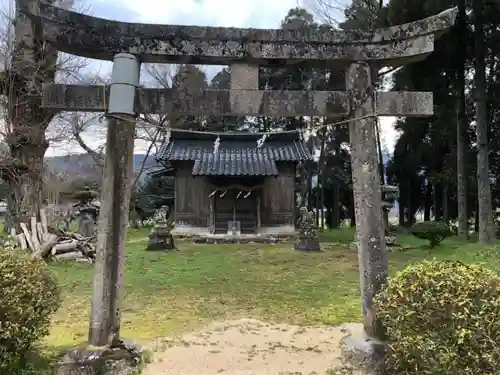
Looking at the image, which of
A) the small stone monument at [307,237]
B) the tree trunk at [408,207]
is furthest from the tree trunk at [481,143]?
the tree trunk at [408,207]

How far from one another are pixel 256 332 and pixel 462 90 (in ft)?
49.5

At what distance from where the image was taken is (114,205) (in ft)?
15.3

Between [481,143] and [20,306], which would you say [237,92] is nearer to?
[20,306]

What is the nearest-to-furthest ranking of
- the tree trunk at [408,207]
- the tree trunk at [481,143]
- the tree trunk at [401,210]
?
the tree trunk at [481,143]
the tree trunk at [408,207]
the tree trunk at [401,210]

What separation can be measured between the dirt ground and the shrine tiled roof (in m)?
14.1

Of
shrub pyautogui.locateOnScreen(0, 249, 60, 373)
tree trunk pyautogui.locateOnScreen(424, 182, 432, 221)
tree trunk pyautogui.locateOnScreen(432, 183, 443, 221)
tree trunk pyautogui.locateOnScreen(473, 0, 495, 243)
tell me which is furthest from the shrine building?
shrub pyautogui.locateOnScreen(0, 249, 60, 373)

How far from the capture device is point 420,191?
3097 cm

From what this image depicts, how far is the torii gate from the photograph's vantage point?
4695mm

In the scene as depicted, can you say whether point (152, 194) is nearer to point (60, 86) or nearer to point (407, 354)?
point (60, 86)

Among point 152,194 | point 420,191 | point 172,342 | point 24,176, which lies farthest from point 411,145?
point 172,342

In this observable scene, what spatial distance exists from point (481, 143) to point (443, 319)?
44.7 ft

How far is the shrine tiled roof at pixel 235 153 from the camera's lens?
2059 centimetres

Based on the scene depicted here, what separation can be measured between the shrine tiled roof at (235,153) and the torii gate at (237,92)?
14.6 meters

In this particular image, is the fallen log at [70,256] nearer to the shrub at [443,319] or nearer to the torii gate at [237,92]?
the torii gate at [237,92]
